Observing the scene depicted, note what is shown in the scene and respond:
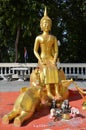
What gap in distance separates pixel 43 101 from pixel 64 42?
9426mm

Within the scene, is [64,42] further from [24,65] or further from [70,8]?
[24,65]

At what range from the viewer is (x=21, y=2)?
43.1 feet

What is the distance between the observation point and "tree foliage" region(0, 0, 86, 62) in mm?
13180

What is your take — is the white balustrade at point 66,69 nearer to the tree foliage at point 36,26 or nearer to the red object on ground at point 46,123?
the tree foliage at point 36,26

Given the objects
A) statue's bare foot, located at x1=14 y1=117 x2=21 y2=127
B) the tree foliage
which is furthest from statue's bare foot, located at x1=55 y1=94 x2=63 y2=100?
the tree foliage

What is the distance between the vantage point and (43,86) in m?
6.43

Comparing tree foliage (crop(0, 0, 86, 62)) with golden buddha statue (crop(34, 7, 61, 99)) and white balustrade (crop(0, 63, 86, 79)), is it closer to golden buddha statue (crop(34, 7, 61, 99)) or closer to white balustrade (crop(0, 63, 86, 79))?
white balustrade (crop(0, 63, 86, 79))

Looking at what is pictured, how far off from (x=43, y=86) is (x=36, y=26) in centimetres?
705

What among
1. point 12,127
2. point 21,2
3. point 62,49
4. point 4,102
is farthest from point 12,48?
point 12,127

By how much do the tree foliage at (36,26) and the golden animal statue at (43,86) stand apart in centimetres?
635

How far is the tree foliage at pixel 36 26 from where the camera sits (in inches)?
519

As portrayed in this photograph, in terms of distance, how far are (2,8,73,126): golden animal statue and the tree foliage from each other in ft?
20.8

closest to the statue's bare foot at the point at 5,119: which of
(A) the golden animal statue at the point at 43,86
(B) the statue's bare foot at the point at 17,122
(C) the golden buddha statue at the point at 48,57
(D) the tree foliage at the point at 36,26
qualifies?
(A) the golden animal statue at the point at 43,86

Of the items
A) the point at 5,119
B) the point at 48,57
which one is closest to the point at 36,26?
the point at 48,57
